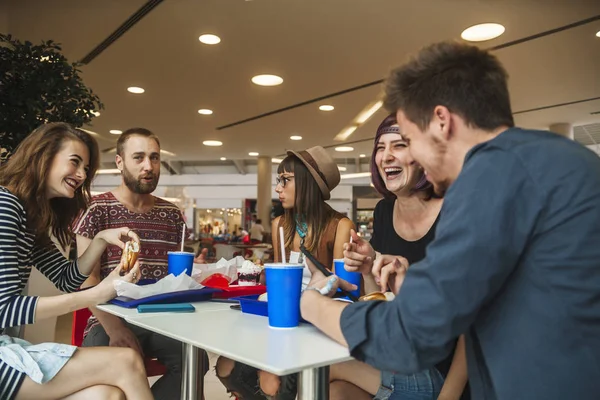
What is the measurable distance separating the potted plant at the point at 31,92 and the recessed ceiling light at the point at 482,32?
3.25 m

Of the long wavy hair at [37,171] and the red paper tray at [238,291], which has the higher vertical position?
the long wavy hair at [37,171]

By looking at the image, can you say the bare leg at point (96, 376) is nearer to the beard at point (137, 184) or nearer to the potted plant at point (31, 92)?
the beard at point (137, 184)

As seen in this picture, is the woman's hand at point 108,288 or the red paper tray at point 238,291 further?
the red paper tray at point 238,291

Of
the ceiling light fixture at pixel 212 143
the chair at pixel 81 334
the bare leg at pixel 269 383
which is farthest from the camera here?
the ceiling light fixture at pixel 212 143

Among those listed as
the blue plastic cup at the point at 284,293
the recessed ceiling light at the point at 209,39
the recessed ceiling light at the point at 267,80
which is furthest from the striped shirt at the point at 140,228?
the recessed ceiling light at the point at 267,80

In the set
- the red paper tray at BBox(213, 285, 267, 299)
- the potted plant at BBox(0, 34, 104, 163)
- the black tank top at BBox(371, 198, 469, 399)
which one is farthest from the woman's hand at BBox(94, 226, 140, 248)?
the potted plant at BBox(0, 34, 104, 163)

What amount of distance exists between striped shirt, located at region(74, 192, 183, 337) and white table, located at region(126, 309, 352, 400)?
3.68 ft

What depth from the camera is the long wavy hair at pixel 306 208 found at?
284 centimetres

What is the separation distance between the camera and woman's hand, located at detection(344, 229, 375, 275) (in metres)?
1.61

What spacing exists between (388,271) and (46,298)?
1.08 metres

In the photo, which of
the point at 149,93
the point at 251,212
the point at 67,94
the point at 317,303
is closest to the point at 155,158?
the point at 67,94

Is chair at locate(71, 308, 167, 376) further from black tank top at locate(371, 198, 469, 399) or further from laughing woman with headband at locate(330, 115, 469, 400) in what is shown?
black tank top at locate(371, 198, 469, 399)

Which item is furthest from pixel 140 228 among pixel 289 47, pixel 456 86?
pixel 289 47

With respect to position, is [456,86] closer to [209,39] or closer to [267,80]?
[209,39]
